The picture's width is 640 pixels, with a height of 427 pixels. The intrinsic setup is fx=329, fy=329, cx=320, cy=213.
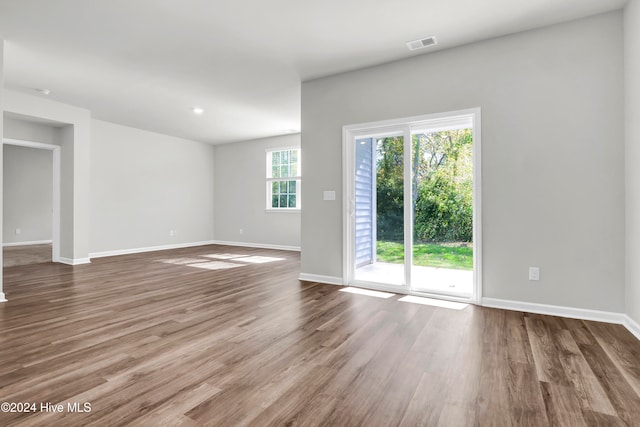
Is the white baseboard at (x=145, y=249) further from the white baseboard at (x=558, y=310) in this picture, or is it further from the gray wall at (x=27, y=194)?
the white baseboard at (x=558, y=310)

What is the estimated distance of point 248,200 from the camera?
8430mm

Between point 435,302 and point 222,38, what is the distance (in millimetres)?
3501

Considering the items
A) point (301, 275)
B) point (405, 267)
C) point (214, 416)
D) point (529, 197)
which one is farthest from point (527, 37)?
point (214, 416)

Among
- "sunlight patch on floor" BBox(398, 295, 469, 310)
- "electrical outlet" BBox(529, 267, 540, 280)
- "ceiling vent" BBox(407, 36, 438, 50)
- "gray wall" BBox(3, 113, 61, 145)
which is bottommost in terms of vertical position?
"sunlight patch on floor" BBox(398, 295, 469, 310)

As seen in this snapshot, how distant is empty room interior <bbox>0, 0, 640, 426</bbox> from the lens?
177cm

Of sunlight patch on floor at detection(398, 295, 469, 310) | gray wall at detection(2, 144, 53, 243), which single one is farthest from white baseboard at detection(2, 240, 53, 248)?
sunlight patch on floor at detection(398, 295, 469, 310)

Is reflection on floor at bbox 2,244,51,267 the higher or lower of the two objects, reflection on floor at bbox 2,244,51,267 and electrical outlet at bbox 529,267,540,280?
the lower

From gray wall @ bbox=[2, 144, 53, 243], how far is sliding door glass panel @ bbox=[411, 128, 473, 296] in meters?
10.1

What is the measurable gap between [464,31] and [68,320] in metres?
4.50

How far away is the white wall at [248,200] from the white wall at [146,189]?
37cm

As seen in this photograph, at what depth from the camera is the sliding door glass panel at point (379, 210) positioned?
155 inches

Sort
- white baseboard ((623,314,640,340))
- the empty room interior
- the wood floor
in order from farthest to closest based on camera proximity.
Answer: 1. white baseboard ((623,314,640,340))
2. the empty room interior
3. the wood floor

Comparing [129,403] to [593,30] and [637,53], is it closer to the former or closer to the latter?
[637,53]

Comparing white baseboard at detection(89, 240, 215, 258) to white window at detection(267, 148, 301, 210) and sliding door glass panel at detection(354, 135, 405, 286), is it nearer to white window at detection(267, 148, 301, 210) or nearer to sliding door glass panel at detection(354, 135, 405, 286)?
white window at detection(267, 148, 301, 210)
